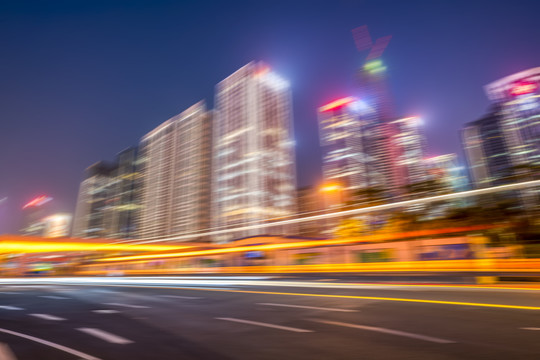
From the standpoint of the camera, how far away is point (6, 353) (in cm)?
541

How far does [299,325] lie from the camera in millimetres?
6965

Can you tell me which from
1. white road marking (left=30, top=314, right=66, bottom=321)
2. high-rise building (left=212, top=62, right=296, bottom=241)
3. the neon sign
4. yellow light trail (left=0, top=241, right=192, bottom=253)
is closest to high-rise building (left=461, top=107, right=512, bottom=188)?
the neon sign

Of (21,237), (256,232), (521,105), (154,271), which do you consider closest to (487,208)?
(154,271)

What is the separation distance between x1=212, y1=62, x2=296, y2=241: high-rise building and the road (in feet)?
436

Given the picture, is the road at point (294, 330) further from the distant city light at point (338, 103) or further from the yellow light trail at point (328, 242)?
the distant city light at point (338, 103)

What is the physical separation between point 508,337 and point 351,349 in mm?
2626

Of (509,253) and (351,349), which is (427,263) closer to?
(509,253)

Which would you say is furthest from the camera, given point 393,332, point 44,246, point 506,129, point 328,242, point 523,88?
point 506,129

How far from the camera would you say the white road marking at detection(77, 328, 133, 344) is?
6.01 m

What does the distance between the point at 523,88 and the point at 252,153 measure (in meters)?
126

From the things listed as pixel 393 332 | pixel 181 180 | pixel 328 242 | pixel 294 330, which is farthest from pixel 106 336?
pixel 181 180

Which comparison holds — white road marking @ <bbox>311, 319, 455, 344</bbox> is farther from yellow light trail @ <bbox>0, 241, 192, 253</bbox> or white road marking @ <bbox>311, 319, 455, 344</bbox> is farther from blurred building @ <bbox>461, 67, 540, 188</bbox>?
blurred building @ <bbox>461, 67, 540, 188</bbox>

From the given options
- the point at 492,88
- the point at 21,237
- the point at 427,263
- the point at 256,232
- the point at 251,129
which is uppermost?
the point at 492,88

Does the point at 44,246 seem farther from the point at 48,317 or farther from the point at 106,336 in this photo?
the point at 106,336
